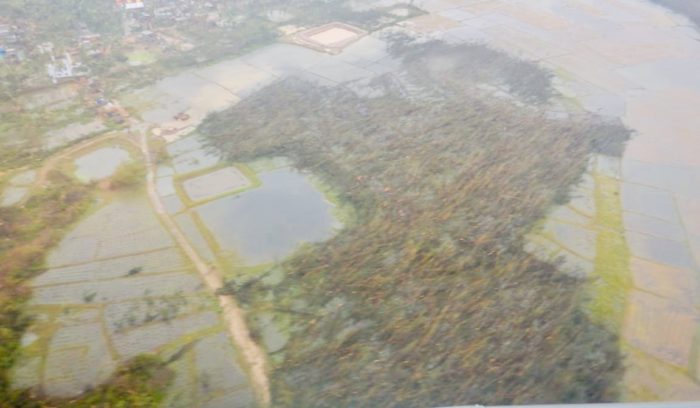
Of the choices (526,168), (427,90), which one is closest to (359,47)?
(427,90)

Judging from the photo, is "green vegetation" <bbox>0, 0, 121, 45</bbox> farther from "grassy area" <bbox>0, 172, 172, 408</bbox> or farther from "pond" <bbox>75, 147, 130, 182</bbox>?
"grassy area" <bbox>0, 172, 172, 408</bbox>

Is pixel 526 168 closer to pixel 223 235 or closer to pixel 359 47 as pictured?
pixel 223 235

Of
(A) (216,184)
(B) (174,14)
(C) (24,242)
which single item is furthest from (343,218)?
(B) (174,14)

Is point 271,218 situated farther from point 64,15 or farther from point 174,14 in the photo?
point 64,15

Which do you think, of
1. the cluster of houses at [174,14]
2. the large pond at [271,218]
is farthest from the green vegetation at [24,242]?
the cluster of houses at [174,14]

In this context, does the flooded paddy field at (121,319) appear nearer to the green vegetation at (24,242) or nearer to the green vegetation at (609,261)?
the green vegetation at (24,242)
